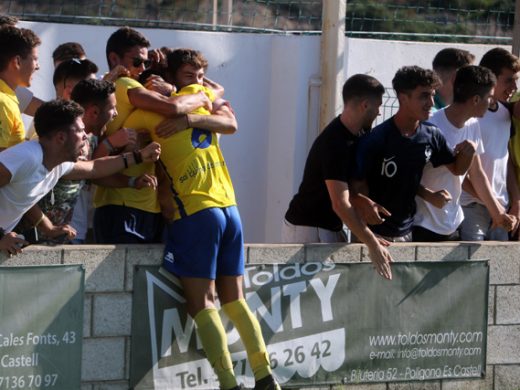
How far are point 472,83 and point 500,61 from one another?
0.65m

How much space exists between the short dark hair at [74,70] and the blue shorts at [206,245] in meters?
1.14

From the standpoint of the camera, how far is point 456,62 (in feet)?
24.4

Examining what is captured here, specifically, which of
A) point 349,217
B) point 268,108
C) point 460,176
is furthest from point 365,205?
point 268,108

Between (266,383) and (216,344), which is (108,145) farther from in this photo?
(266,383)

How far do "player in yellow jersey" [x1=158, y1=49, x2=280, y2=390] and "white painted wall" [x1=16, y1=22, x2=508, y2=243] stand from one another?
333cm

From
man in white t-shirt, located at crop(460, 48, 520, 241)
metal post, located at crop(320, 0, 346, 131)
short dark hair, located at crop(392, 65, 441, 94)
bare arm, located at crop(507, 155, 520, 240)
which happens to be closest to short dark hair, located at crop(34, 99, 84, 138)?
short dark hair, located at crop(392, 65, 441, 94)

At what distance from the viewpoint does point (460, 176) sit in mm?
6480

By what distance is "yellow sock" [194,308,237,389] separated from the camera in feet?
18.3

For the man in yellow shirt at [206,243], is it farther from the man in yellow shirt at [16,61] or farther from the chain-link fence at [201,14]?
the chain-link fence at [201,14]

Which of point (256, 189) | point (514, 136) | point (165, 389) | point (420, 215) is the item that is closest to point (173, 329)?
point (165, 389)

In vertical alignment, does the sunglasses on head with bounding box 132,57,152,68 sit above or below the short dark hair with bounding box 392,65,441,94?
above

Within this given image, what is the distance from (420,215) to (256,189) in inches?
114

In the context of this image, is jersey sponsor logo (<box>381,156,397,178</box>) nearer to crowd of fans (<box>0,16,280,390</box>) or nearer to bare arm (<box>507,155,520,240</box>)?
crowd of fans (<box>0,16,280,390</box>)

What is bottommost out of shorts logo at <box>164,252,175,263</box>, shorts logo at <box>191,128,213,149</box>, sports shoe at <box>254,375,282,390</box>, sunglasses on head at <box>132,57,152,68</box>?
sports shoe at <box>254,375,282,390</box>
